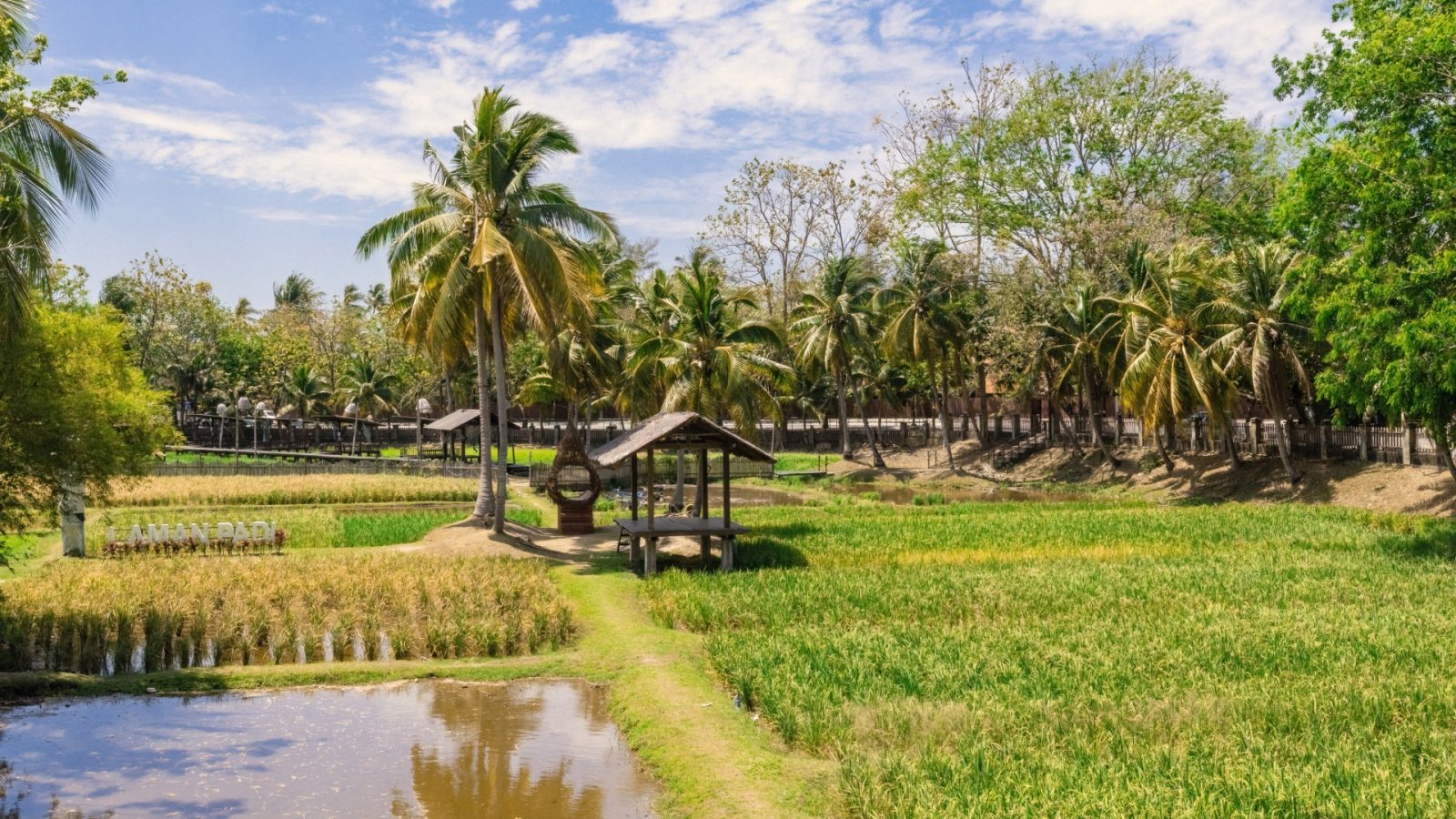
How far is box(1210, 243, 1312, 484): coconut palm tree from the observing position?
31.4m

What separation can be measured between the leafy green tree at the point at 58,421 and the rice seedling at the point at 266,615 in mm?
1549

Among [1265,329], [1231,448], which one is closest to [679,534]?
[1265,329]

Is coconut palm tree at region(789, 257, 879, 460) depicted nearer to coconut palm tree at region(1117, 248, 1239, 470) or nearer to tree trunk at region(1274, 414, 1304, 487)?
coconut palm tree at region(1117, 248, 1239, 470)

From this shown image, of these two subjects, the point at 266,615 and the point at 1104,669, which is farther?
the point at 266,615

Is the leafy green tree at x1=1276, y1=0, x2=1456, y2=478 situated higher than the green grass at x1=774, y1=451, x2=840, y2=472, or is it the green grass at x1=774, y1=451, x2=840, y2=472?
the leafy green tree at x1=1276, y1=0, x2=1456, y2=478

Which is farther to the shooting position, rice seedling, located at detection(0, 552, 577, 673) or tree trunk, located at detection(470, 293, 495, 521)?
tree trunk, located at detection(470, 293, 495, 521)

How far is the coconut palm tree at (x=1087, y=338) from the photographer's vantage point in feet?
134

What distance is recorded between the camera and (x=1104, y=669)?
1165 cm

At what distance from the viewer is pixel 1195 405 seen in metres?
35.8

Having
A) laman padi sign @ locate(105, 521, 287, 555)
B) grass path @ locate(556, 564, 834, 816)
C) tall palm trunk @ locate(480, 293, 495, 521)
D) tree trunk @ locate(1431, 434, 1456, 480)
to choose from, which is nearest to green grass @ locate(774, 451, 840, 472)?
tall palm trunk @ locate(480, 293, 495, 521)

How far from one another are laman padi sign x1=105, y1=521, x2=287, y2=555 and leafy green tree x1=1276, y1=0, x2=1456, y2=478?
893 inches

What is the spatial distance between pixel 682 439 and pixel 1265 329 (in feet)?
65.7

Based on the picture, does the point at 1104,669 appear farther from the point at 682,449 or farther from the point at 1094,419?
the point at 1094,419

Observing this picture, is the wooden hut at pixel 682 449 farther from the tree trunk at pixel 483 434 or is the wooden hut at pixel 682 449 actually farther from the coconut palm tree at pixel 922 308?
the coconut palm tree at pixel 922 308
